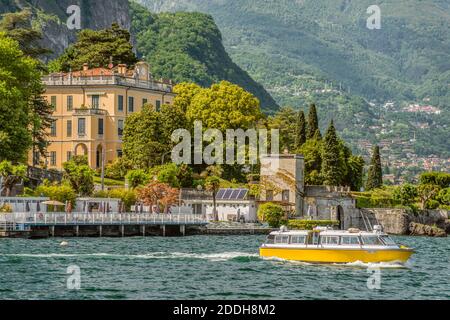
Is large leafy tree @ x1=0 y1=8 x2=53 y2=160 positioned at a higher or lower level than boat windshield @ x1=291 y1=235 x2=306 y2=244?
higher

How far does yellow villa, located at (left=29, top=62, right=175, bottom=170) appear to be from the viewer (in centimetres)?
13600

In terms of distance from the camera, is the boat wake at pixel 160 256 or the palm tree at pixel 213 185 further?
the palm tree at pixel 213 185

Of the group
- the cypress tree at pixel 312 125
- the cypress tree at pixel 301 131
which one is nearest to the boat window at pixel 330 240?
the cypress tree at pixel 301 131

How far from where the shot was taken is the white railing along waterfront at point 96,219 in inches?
3794

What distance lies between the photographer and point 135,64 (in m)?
149

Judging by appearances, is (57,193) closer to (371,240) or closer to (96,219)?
(96,219)

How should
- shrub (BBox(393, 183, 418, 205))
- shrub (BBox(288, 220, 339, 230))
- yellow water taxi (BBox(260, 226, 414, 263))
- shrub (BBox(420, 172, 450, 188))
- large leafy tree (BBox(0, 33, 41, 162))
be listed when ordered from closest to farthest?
yellow water taxi (BBox(260, 226, 414, 263)) < large leafy tree (BBox(0, 33, 41, 162)) < shrub (BBox(288, 220, 339, 230)) < shrub (BBox(393, 183, 418, 205)) < shrub (BBox(420, 172, 450, 188))

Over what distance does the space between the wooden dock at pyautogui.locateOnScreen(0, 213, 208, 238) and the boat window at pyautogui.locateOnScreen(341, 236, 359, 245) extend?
31470 mm

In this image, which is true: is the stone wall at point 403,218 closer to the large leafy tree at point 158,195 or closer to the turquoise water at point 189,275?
the large leafy tree at point 158,195

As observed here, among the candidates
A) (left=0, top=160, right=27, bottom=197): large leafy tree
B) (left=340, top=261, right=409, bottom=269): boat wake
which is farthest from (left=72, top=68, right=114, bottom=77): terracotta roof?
(left=340, top=261, right=409, bottom=269): boat wake

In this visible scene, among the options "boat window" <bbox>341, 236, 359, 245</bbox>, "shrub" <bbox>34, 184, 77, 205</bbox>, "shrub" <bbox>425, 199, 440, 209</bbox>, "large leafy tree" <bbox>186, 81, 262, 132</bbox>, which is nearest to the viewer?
"boat window" <bbox>341, 236, 359, 245</bbox>

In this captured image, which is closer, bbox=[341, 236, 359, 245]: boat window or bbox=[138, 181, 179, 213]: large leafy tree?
bbox=[341, 236, 359, 245]: boat window

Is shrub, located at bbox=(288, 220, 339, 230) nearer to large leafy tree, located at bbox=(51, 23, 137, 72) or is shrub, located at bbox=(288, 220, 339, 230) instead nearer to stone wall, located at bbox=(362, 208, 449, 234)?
stone wall, located at bbox=(362, 208, 449, 234)
